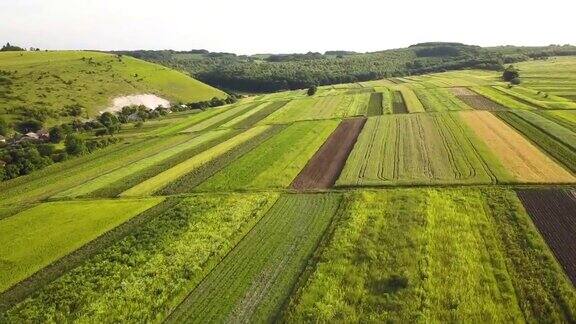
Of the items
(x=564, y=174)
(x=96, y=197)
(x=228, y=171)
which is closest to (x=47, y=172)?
(x=96, y=197)

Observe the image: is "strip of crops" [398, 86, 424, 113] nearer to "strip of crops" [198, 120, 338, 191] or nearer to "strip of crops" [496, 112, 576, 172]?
"strip of crops" [496, 112, 576, 172]

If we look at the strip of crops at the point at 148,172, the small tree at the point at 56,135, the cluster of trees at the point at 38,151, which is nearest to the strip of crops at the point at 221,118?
the cluster of trees at the point at 38,151

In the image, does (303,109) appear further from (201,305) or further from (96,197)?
(201,305)

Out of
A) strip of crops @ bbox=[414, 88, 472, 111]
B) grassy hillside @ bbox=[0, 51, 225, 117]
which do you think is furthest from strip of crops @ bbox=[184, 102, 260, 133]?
strip of crops @ bbox=[414, 88, 472, 111]

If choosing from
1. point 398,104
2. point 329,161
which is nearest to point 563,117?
point 398,104

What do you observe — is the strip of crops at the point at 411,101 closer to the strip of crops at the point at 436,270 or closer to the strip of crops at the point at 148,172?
the strip of crops at the point at 148,172

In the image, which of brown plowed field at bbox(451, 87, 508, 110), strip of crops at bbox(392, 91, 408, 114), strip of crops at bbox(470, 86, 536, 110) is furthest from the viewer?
strip of crops at bbox(392, 91, 408, 114)
